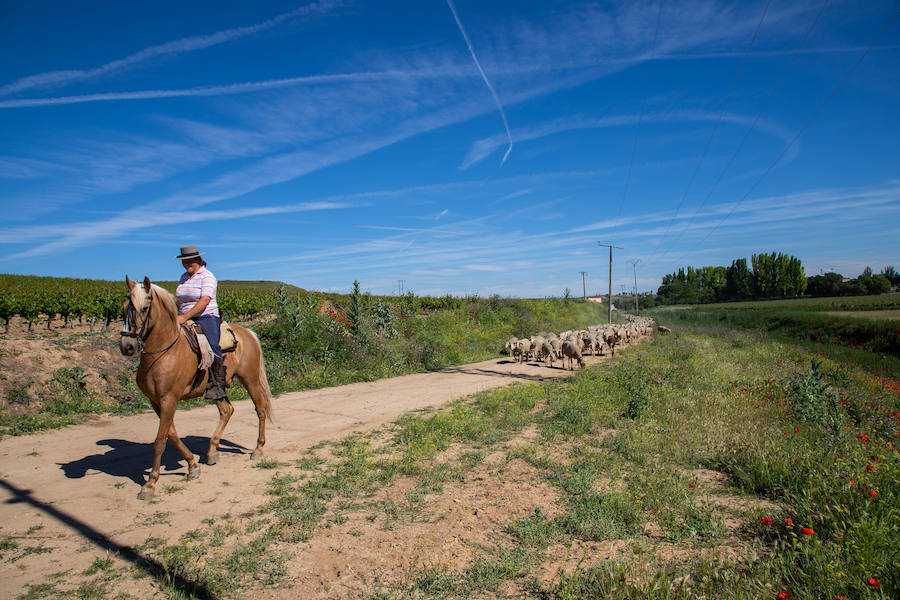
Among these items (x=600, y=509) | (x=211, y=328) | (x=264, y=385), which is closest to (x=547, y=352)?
(x=264, y=385)

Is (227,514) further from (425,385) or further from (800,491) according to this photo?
(425,385)

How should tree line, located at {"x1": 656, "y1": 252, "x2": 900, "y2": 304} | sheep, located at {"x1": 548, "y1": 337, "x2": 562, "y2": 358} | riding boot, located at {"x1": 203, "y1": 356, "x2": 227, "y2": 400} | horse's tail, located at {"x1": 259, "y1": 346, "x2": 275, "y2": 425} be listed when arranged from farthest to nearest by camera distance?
tree line, located at {"x1": 656, "y1": 252, "x2": 900, "y2": 304} < sheep, located at {"x1": 548, "y1": 337, "x2": 562, "y2": 358} < horse's tail, located at {"x1": 259, "y1": 346, "x2": 275, "y2": 425} < riding boot, located at {"x1": 203, "y1": 356, "x2": 227, "y2": 400}

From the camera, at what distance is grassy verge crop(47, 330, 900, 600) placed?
340cm

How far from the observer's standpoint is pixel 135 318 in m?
5.18

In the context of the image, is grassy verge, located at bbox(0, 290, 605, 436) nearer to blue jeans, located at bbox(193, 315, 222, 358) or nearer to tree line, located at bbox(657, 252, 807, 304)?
blue jeans, located at bbox(193, 315, 222, 358)

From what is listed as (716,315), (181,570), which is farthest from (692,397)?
(716,315)

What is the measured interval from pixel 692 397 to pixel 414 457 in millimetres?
7197

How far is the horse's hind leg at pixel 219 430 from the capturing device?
6.42 meters

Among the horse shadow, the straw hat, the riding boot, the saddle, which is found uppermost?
the straw hat

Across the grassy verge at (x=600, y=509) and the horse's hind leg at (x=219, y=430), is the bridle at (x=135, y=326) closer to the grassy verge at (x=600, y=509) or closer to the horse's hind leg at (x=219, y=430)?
the horse's hind leg at (x=219, y=430)

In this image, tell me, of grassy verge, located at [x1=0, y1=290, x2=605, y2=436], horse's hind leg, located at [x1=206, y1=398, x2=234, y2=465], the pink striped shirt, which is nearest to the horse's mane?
the pink striped shirt

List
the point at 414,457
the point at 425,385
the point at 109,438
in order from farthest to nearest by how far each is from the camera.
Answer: the point at 425,385, the point at 109,438, the point at 414,457

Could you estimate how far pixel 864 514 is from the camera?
11.7 feet

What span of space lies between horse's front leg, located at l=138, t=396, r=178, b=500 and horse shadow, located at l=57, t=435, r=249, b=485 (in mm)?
545
